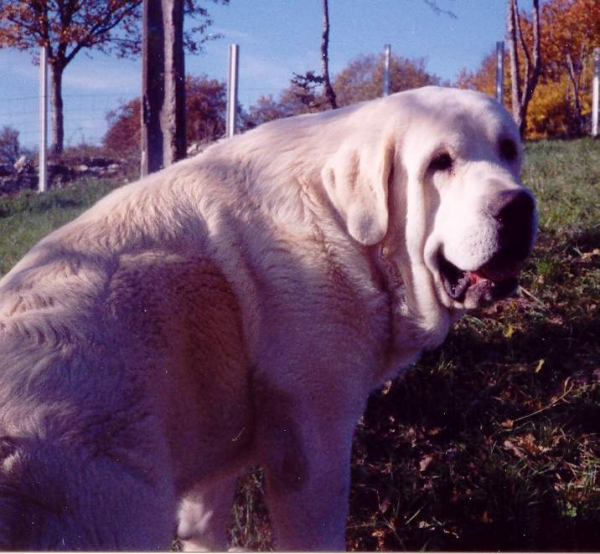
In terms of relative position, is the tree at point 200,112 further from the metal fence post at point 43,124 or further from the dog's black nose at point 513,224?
the dog's black nose at point 513,224

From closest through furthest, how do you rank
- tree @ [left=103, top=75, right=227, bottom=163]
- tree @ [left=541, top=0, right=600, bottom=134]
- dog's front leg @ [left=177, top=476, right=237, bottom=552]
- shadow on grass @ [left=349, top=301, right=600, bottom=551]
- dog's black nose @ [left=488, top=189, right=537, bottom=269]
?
dog's black nose @ [left=488, top=189, right=537, bottom=269] → dog's front leg @ [left=177, top=476, right=237, bottom=552] → shadow on grass @ [left=349, top=301, right=600, bottom=551] → tree @ [left=541, top=0, right=600, bottom=134] → tree @ [left=103, top=75, right=227, bottom=163]

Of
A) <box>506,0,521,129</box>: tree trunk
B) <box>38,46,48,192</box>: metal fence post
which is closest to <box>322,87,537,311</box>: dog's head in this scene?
<box>506,0,521,129</box>: tree trunk

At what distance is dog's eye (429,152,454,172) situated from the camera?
235cm

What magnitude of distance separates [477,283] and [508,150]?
49 cm

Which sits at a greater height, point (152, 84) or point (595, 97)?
point (595, 97)

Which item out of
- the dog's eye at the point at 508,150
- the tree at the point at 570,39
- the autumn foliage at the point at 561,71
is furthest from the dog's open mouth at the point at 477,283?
the tree at the point at 570,39

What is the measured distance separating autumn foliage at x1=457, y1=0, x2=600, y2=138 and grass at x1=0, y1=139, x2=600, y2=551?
156 centimetres

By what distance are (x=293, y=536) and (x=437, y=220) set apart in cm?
119

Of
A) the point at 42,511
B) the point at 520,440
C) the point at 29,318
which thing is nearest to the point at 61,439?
the point at 42,511

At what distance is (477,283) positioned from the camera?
2463 mm

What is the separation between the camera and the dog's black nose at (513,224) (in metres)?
2.22

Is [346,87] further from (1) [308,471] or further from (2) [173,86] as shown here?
(1) [308,471]

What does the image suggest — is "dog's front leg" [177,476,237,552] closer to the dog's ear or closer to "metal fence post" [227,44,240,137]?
the dog's ear

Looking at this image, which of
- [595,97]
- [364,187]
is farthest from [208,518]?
[595,97]
